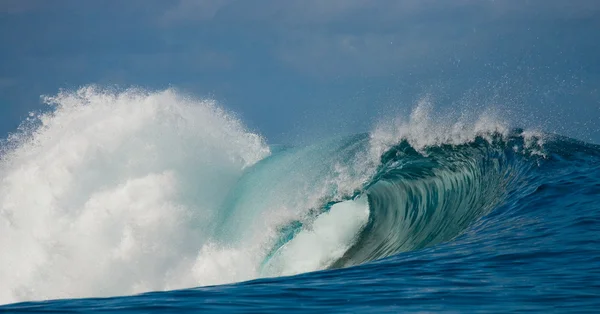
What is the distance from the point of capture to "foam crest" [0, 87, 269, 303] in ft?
45.9

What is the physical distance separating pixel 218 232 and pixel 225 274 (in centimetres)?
247

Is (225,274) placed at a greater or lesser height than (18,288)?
lesser

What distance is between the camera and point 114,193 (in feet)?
51.8

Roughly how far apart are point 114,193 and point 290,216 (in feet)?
15.8

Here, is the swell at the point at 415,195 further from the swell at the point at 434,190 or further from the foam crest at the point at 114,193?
the foam crest at the point at 114,193

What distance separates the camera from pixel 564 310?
4684mm

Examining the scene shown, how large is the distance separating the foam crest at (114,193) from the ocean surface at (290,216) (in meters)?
0.04

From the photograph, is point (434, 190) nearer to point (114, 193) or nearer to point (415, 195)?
point (415, 195)

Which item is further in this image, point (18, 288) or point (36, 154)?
point (36, 154)

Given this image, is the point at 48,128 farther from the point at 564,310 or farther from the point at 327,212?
the point at 564,310

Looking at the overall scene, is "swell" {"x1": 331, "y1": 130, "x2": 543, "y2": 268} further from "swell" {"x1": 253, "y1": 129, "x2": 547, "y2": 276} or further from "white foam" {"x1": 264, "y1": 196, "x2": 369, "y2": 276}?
"white foam" {"x1": 264, "y1": 196, "x2": 369, "y2": 276}

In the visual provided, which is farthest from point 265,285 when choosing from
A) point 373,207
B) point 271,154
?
point 271,154

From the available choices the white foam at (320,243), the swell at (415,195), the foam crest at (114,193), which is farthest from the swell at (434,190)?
the foam crest at (114,193)

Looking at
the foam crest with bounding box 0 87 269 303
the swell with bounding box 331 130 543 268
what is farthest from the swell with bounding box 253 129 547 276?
the foam crest with bounding box 0 87 269 303
